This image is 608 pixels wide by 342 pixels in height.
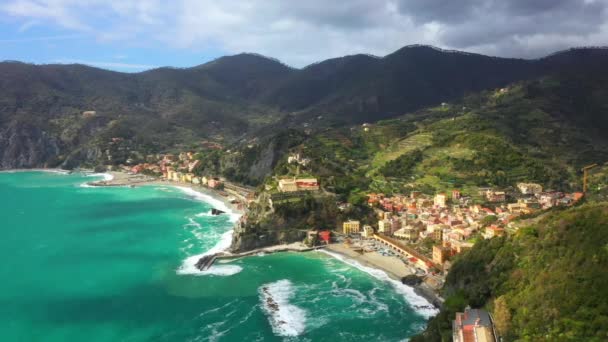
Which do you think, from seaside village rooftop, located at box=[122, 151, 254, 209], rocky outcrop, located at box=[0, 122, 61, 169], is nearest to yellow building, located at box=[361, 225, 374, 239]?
seaside village rooftop, located at box=[122, 151, 254, 209]

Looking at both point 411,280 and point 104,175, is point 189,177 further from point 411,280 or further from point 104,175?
point 411,280

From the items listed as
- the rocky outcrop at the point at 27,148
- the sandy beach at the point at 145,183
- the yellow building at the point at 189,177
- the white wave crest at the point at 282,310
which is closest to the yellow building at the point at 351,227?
the white wave crest at the point at 282,310

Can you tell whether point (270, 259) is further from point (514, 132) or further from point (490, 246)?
point (514, 132)

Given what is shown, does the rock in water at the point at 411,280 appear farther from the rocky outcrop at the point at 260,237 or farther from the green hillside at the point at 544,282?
the rocky outcrop at the point at 260,237

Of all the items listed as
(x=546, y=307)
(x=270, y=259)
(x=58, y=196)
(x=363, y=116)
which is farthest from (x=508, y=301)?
(x=363, y=116)

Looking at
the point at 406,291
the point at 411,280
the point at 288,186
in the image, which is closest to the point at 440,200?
the point at 288,186

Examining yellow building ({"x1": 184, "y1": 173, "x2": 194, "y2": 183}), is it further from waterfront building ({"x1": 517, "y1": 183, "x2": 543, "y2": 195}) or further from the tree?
the tree
